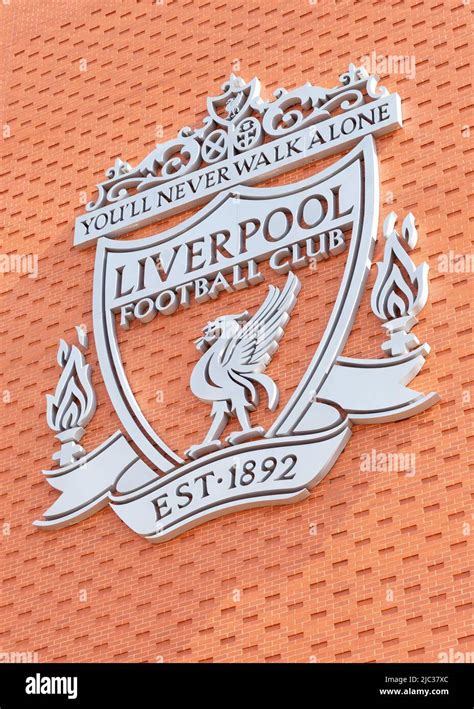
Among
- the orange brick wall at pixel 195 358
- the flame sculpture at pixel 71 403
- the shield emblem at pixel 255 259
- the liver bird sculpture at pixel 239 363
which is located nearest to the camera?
the orange brick wall at pixel 195 358

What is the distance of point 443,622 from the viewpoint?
49.5ft

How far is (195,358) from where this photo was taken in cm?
1769

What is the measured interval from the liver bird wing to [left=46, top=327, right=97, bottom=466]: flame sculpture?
64.2 inches

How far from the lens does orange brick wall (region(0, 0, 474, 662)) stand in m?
15.7

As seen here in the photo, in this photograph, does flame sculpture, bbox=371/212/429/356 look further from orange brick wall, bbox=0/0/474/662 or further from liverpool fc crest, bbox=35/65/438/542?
orange brick wall, bbox=0/0/474/662

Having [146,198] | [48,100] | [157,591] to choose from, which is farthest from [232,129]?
[157,591]

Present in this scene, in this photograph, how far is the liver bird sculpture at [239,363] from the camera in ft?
55.7

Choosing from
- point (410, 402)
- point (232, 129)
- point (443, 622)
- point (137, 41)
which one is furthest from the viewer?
point (137, 41)

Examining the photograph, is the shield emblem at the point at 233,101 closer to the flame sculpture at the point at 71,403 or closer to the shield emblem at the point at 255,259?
the shield emblem at the point at 255,259

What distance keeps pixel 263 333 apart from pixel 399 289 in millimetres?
1408

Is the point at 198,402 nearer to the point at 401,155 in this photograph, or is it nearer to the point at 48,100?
the point at 401,155

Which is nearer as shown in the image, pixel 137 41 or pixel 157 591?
pixel 157 591

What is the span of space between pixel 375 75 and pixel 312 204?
1514mm

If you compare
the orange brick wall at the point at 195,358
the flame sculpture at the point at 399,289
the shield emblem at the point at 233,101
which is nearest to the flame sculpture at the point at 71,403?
the orange brick wall at the point at 195,358
